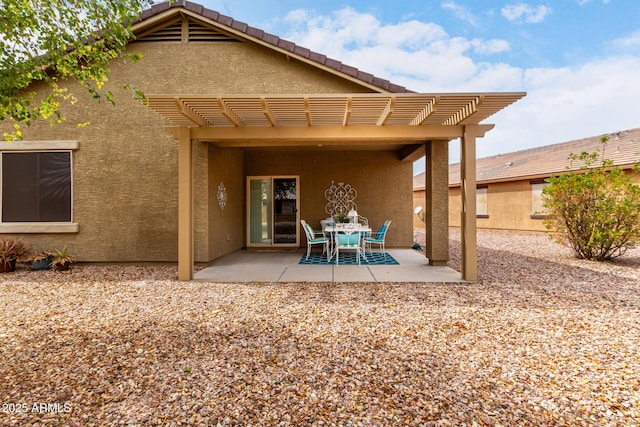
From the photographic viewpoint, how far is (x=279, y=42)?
7.06 meters

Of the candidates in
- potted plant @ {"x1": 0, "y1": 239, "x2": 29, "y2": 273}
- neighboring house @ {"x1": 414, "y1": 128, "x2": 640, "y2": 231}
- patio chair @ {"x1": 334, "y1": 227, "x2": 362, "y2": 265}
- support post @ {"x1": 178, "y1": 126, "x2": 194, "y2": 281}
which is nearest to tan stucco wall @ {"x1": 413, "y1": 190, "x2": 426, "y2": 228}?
neighboring house @ {"x1": 414, "y1": 128, "x2": 640, "y2": 231}

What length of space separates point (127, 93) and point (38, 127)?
6.99 ft

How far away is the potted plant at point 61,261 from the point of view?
693cm

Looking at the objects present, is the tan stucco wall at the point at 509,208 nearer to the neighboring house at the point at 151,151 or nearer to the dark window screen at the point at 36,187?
the neighboring house at the point at 151,151

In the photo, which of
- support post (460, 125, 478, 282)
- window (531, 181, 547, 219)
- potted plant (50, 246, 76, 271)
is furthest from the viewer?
window (531, 181, 547, 219)

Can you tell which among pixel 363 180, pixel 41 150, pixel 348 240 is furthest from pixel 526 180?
pixel 41 150

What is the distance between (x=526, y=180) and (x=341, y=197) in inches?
400

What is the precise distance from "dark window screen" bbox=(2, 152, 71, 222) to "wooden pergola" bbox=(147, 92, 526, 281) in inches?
139

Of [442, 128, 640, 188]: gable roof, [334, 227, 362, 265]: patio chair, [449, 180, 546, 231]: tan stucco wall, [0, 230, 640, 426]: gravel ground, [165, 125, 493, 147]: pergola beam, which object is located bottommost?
[0, 230, 640, 426]: gravel ground

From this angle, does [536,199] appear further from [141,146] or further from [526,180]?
[141,146]

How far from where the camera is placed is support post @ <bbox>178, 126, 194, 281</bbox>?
19.2 ft

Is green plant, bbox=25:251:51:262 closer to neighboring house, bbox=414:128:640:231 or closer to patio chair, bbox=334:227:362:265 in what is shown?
patio chair, bbox=334:227:362:265

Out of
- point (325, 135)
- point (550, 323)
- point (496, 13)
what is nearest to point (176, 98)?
point (325, 135)

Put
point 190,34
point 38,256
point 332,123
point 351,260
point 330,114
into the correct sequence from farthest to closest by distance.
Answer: point 351,260 < point 190,34 < point 38,256 < point 332,123 < point 330,114
